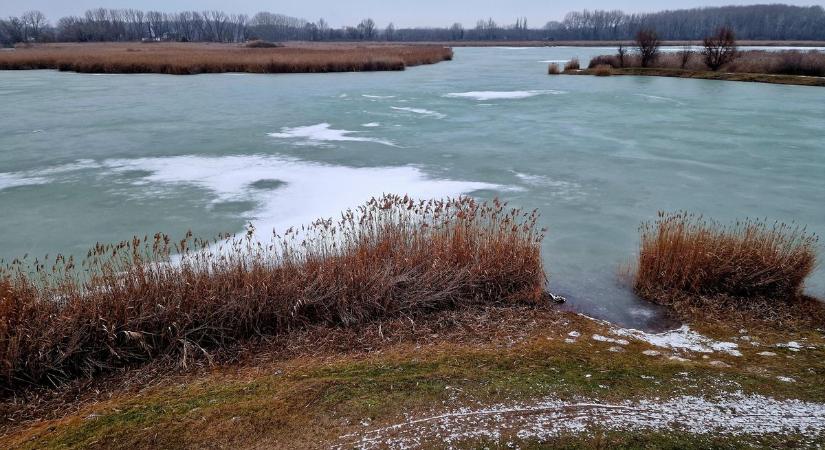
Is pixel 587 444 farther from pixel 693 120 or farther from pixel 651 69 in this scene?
pixel 651 69

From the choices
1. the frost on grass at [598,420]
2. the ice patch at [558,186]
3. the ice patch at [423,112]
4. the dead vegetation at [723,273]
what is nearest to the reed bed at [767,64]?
the ice patch at [423,112]

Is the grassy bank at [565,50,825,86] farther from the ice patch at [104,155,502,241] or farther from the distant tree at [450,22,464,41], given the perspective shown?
the distant tree at [450,22,464,41]

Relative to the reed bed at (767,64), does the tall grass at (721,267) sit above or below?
below

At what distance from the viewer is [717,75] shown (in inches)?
1105

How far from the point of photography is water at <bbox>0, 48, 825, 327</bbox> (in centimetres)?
728

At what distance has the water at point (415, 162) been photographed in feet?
23.9

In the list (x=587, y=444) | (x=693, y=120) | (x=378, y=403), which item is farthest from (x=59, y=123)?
(x=693, y=120)

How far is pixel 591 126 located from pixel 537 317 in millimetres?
11071

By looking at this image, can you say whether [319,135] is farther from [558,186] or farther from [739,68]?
[739,68]

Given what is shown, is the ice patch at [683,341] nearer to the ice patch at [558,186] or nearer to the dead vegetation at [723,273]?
the dead vegetation at [723,273]

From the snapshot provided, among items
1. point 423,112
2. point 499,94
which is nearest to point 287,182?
point 423,112

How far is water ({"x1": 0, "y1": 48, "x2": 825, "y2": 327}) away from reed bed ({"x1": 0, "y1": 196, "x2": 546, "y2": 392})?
0.94m

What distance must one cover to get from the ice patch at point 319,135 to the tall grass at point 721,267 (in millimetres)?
7689

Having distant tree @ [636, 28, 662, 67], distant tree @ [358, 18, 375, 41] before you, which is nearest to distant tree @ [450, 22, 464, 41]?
distant tree @ [358, 18, 375, 41]
